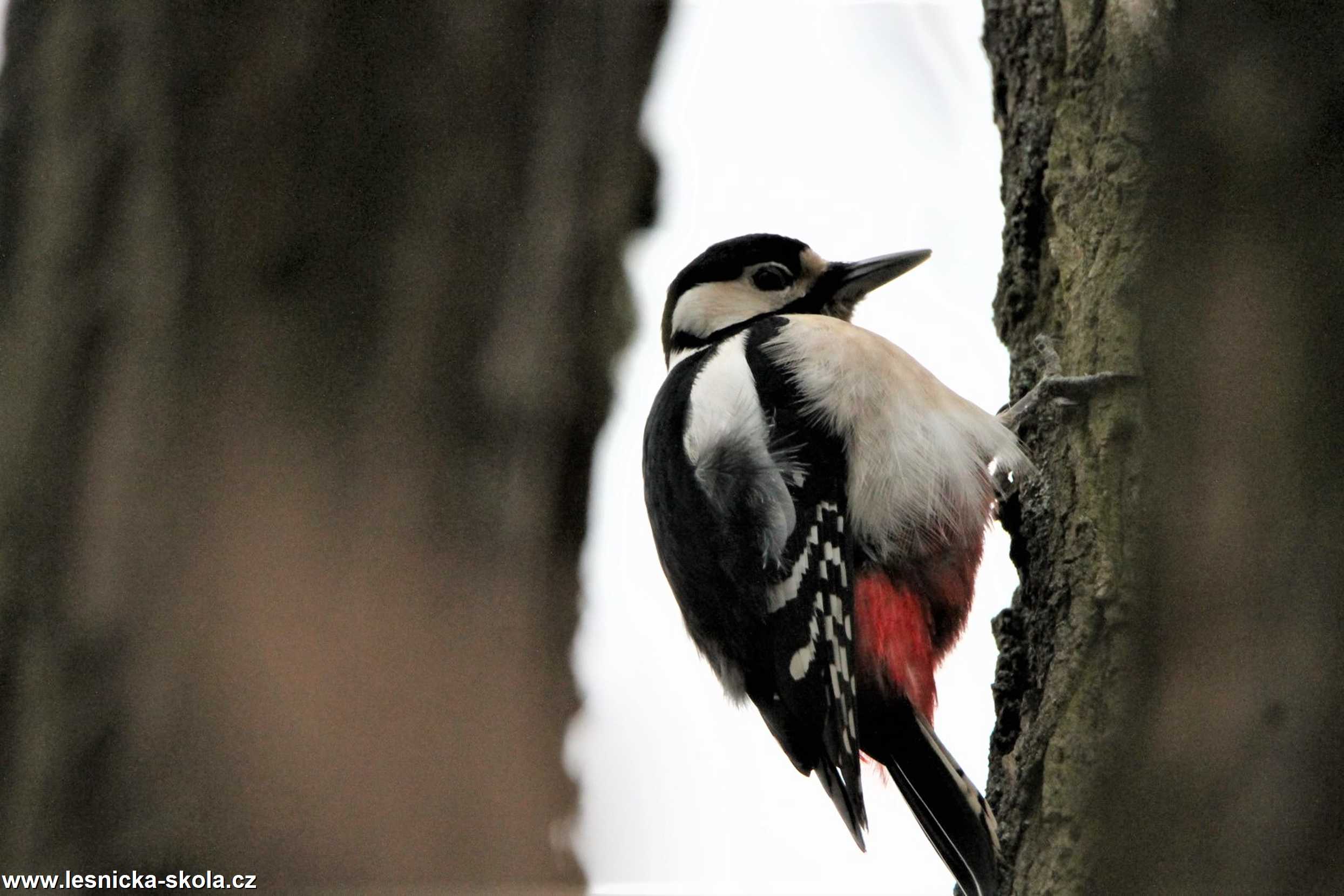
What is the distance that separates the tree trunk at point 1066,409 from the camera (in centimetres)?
167

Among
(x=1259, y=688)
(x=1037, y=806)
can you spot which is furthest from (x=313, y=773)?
(x=1259, y=688)

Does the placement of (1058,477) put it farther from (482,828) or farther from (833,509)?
(482,828)

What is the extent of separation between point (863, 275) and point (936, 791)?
50.4 inches

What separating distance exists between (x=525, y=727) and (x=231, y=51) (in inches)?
40.9

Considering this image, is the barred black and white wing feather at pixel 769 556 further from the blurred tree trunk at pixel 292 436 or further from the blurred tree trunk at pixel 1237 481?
the blurred tree trunk at pixel 1237 481

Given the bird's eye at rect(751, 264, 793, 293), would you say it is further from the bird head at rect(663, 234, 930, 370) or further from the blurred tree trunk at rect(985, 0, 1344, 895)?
the blurred tree trunk at rect(985, 0, 1344, 895)

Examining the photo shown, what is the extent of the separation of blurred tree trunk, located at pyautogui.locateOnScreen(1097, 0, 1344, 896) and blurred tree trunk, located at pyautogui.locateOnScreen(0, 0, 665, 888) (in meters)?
0.91

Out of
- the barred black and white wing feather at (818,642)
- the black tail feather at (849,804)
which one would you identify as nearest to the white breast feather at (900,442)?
the barred black and white wing feather at (818,642)

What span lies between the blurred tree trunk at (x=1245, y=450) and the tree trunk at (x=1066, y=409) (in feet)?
0.50

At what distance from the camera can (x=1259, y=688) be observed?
1123 mm

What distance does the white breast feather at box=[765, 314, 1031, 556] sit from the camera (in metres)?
2.42

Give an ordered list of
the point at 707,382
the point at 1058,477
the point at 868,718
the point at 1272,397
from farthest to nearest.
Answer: the point at 707,382
the point at 868,718
the point at 1058,477
the point at 1272,397

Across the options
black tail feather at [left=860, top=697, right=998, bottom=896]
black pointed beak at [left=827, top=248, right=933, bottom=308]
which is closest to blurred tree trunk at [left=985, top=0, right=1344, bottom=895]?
black tail feather at [left=860, top=697, right=998, bottom=896]

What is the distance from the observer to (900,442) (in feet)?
8.19
